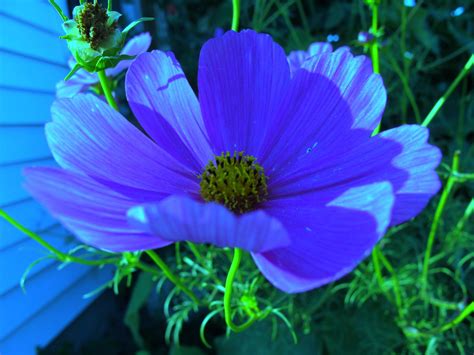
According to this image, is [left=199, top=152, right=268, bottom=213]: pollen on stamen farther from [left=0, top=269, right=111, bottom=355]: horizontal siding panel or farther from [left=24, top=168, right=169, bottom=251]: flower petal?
[left=0, top=269, right=111, bottom=355]: horizontal siding panel

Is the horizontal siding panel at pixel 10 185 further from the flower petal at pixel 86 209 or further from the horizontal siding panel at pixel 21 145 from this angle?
the flower petal at pixel 86 209

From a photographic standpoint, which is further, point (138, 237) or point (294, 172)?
point (294, 172)

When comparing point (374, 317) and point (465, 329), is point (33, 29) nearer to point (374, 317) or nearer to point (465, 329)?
point (374, 317)

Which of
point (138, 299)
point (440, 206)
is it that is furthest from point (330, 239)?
point (138, 299)

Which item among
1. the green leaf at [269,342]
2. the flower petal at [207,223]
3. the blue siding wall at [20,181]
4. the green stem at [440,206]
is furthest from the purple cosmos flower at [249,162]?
the blue siding wall at [20,181]

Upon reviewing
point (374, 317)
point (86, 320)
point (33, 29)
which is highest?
point (33, 29)

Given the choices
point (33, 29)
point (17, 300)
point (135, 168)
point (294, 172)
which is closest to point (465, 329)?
point (294, 172)
